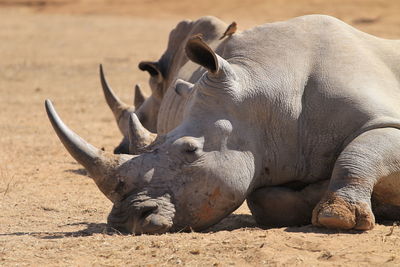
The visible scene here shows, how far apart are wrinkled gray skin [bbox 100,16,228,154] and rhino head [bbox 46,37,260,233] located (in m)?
1.36

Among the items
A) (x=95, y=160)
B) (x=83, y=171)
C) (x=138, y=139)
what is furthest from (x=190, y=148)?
(x=83, y=171)

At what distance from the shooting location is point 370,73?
648 centimetres

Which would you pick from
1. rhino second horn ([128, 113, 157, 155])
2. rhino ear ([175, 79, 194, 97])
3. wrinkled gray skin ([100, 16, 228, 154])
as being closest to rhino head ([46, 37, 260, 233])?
rhino second horn ([128, 113, 157, 155])

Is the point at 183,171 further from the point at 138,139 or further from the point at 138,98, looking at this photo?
the point at 138,98

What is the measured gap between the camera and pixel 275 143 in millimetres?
6285

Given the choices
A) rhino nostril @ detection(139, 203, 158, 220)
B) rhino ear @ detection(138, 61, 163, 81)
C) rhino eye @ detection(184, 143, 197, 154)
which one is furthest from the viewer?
rhino ear @ detection(138, 61, 163, 81)

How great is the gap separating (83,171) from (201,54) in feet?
11.7

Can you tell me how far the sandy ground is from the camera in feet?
17.1

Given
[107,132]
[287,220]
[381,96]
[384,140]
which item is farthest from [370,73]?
[107,132]

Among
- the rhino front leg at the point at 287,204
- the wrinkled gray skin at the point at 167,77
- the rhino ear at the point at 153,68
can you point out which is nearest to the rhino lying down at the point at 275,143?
the rhino front leg at the point at 287,204

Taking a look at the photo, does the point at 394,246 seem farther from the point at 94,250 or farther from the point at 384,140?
the point at 94,250

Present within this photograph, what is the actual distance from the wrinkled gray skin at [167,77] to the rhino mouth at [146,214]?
66.5 inches

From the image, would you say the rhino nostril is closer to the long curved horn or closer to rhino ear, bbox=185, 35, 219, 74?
the long curved horn

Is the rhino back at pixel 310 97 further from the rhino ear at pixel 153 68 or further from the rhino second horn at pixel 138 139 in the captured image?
the rhino ear at pixel 153 68
